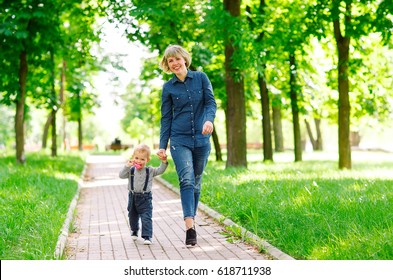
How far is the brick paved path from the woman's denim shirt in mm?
1202

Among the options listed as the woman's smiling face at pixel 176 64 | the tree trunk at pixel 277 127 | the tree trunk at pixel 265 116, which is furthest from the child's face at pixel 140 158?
the tree trunk at pixel 277 127

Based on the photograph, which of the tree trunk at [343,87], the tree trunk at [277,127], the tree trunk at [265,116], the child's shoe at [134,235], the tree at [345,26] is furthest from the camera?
the tree trunk at [277,127]

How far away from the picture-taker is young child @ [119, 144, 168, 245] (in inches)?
297

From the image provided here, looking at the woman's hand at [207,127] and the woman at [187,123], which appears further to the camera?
the woman at [187,123]

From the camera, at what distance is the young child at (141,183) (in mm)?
7543

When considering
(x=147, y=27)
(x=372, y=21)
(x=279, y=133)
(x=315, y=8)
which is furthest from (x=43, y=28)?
(x=279, y=133)

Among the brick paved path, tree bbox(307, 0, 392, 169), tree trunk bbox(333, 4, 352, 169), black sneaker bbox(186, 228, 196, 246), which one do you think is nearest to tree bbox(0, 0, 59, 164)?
the brick paved path

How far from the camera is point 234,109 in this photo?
17.7 meters

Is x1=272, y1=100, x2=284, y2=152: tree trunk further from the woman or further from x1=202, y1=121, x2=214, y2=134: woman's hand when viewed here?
x1=202, y1=121, x2=214, y2=134: woman's hand

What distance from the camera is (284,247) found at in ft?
22.5

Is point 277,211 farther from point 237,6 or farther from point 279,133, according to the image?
point 279,133

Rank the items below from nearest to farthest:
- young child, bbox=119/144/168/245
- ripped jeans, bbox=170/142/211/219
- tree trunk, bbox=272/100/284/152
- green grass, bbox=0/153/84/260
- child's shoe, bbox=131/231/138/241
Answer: green grass, bbox=0/153/84/260 < ripped jeans, bbox=170/142/211/219 < young child, bbox=119/144/168/245 < child's shoe, bbox=131/231/138/241 < tree trunk, bbox=272/100/284/152

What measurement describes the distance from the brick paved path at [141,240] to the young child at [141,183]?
26cm

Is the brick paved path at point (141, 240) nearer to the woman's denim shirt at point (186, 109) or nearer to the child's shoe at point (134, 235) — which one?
the child's shoe at point (134, 235)
